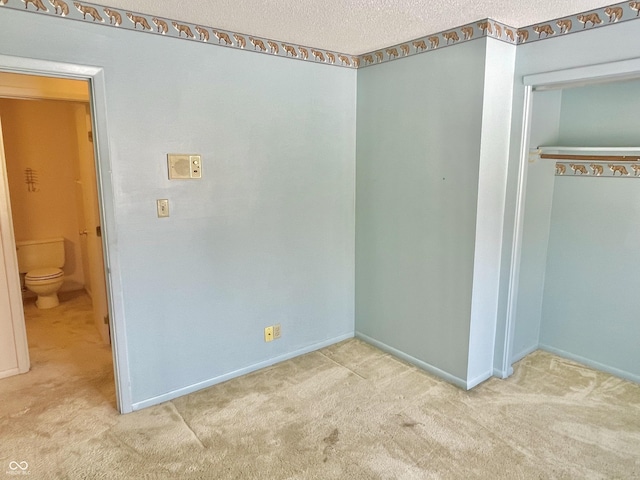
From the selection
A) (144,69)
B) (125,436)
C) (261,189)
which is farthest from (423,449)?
(144,69)

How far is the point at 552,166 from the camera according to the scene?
123 inches

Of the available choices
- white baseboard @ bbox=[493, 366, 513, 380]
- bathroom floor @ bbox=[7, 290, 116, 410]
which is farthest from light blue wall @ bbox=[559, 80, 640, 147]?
bathroom floor @ bbox=[7, 290, 116, 410]

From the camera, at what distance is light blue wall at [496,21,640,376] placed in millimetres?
2199

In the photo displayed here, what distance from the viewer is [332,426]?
7.99 ft

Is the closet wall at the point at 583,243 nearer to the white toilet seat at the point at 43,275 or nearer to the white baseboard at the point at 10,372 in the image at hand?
the white baseboard at the point at 10,372

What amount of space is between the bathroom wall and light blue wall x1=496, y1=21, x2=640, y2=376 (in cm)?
435

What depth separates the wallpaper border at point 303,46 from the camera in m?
2.11

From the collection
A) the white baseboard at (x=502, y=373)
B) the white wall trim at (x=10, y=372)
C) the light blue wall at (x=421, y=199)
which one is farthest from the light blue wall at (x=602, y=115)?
the white wall trim at (x=10, y=372)

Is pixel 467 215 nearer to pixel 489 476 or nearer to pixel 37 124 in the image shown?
pixel 489 476

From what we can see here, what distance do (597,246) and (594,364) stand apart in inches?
34.8

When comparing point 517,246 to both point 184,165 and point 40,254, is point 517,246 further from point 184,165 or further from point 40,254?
point 40,254

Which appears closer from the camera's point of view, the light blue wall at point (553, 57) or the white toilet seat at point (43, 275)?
the light blue wall at point (553, 57)

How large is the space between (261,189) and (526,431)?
7.29ft

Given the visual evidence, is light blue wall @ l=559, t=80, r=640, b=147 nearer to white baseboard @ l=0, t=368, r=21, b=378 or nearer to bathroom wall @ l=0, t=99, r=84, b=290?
white baseboard @ l=0, t=368, r=21, b=378
